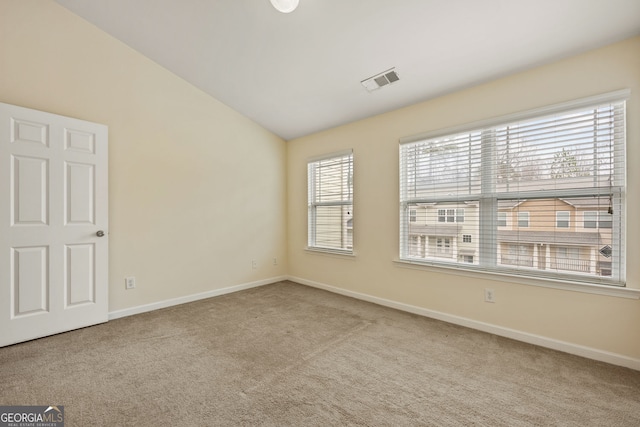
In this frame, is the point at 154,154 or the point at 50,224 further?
the point at 154,154

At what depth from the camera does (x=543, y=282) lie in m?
2.30

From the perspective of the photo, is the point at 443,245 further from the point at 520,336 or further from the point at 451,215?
the point at 520,336

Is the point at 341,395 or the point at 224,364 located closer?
the point at 341,395

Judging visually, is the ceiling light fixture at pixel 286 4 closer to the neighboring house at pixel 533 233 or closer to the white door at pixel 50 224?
the white door at pixel 50 224

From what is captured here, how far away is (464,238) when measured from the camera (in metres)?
2.78

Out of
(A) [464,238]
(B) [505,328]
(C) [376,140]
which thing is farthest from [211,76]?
(B) [505,328]

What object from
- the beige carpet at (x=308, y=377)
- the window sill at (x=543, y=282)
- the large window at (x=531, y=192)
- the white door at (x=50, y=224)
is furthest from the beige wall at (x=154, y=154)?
the window sill at (x=543, y=282)

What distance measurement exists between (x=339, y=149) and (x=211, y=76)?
1.83 metres

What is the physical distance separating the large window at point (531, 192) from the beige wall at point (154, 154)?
93.6 inches

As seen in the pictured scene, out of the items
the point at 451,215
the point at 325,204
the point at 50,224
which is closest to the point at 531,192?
the point at 451,215

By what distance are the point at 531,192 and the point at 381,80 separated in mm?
1741

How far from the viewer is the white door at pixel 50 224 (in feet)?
7.55

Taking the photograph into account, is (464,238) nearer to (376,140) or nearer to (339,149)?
(376,140)

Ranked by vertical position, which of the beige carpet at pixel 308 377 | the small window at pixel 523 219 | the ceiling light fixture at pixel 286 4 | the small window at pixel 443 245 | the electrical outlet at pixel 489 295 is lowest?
the beige carpet at pixel 308 377
